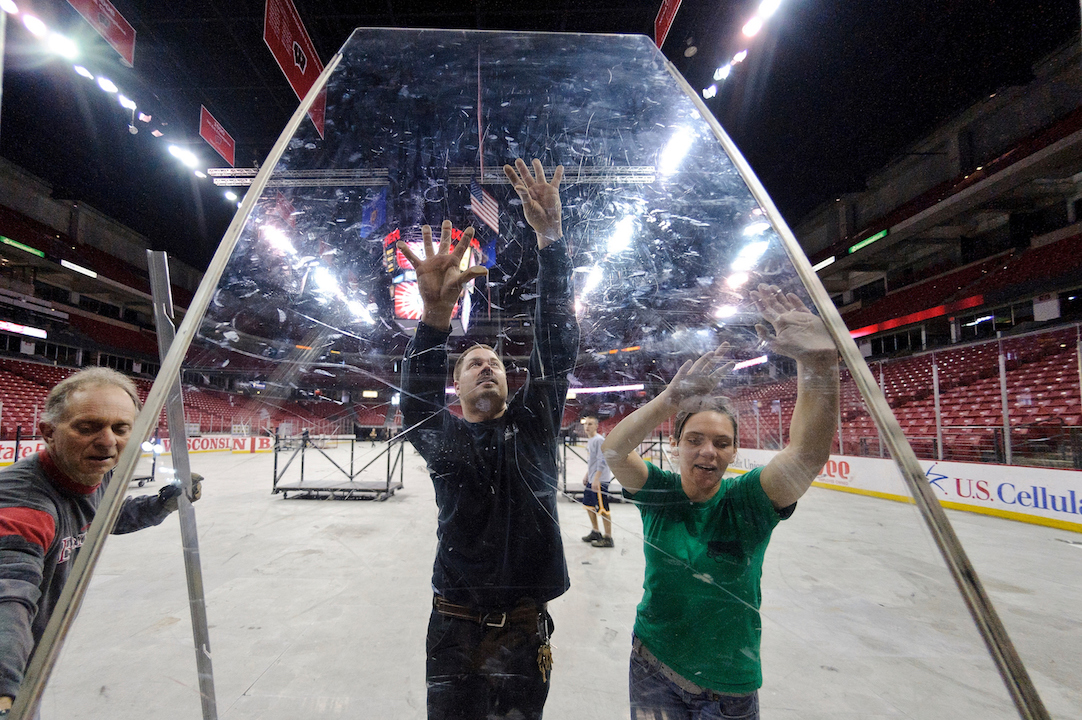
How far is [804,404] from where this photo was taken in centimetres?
66

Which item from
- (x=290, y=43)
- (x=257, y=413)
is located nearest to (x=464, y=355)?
(x=257, y=413)

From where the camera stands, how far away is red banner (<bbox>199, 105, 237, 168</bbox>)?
6.39ft

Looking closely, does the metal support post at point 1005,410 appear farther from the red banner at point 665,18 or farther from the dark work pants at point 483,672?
the dark work pants at point 483,672

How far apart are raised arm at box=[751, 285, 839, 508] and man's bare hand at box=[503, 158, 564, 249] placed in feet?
1.45

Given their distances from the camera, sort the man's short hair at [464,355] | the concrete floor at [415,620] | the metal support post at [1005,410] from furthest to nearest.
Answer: the metal support post at [1005,410], the man's short hair at [464,355], the concrete floor at [415,620]

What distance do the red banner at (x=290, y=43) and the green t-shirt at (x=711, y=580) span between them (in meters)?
3.04

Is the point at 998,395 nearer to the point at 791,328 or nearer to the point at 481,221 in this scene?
the point at 791,328

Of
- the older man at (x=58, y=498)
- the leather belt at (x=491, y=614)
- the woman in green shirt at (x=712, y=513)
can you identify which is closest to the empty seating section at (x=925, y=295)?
the woman in green shirt at (x=712, y=513)

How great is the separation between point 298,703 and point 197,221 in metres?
1.87

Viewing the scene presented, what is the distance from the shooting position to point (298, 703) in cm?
101

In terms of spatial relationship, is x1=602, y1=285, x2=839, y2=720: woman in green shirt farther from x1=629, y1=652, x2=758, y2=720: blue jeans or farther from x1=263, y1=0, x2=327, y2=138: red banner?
x1=263, y1=0, x2=327, y2=138: red banner

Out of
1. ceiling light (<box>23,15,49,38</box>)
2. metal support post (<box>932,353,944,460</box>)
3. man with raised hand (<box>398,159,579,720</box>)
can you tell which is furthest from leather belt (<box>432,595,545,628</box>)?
metal support post (<box>932,353,944,460</box>)

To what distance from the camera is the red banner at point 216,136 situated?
1948mm

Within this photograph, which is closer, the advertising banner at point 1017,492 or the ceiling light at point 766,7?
the ceiling light at point 766,7
